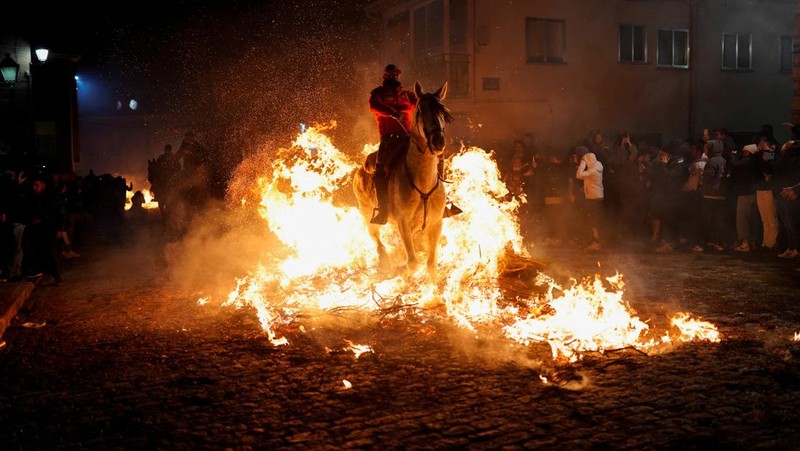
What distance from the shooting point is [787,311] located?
865 centimetres

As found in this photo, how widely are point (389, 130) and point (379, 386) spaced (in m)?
4.82

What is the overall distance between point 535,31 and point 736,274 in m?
15.2

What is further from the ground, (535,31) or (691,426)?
(535,31)

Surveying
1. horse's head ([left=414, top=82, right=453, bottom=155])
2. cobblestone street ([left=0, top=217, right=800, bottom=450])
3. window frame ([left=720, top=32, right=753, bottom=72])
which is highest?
window frame ([left=720, top=32, right=753, bottom=72])

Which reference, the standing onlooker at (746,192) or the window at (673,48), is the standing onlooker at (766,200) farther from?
the window at (673,48)

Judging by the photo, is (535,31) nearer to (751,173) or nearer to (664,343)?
(751,173)

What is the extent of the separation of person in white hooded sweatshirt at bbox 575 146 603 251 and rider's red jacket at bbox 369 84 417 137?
6.79 metres

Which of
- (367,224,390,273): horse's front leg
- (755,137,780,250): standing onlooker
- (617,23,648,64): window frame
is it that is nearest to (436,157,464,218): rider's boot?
(367,224,390,273): horse's front leg

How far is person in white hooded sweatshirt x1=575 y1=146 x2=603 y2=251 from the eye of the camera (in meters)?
15.4

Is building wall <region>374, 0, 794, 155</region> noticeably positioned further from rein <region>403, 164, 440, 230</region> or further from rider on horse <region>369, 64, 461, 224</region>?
rein <region>403, 164, 440, 230</region>

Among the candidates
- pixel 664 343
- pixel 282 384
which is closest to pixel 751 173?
pixel 664 343

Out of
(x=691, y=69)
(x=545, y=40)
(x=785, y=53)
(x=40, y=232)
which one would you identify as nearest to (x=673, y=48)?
(x=691, y=69)

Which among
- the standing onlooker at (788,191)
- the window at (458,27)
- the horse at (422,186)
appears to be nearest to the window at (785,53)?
the window at (458,27)

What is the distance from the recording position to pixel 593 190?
15445 millimetres
